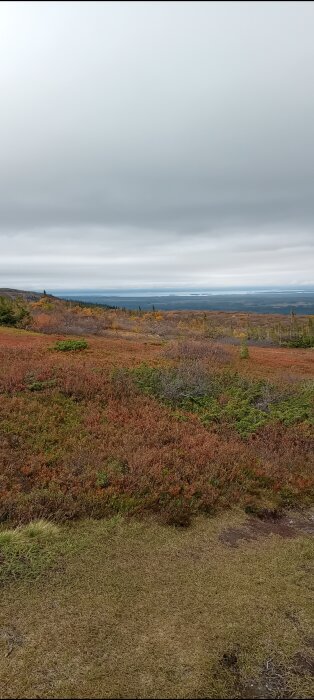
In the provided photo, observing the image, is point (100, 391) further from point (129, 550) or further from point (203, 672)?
point (203, 672)

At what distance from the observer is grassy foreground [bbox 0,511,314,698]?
13.8 feet

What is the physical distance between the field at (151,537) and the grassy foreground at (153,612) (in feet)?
0.06

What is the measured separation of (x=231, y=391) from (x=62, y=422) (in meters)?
6.89

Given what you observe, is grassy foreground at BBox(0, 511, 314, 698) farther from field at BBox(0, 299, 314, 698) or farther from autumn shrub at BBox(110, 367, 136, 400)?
autumn shrub at BBox(110, 367, 136, 400)

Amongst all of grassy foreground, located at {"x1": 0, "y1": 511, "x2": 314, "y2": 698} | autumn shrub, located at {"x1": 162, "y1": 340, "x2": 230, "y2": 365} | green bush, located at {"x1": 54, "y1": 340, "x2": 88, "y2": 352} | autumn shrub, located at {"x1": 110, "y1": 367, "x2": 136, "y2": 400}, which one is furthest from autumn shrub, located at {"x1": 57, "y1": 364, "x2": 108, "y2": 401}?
autumn shrub, located at {"x1": 162, "y1": 340, "x2": 230, "y2": 365}

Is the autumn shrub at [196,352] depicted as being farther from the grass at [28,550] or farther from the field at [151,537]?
the grass at [28,550]

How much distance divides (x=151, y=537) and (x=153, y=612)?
6.30 ft

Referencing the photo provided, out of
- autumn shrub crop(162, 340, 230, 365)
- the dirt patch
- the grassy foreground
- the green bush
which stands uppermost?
the green bush

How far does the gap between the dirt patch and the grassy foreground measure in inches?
2.2

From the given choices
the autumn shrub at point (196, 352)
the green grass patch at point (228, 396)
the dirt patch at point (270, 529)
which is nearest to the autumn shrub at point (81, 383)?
the green grass patch at point (228, 396)

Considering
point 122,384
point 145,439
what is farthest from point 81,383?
point 145,439

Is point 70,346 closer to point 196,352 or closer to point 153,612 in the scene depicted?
point 196,352

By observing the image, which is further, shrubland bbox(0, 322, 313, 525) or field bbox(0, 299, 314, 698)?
shrubland bbox(0, 322, 313, 525)

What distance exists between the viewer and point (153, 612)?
5242mm
